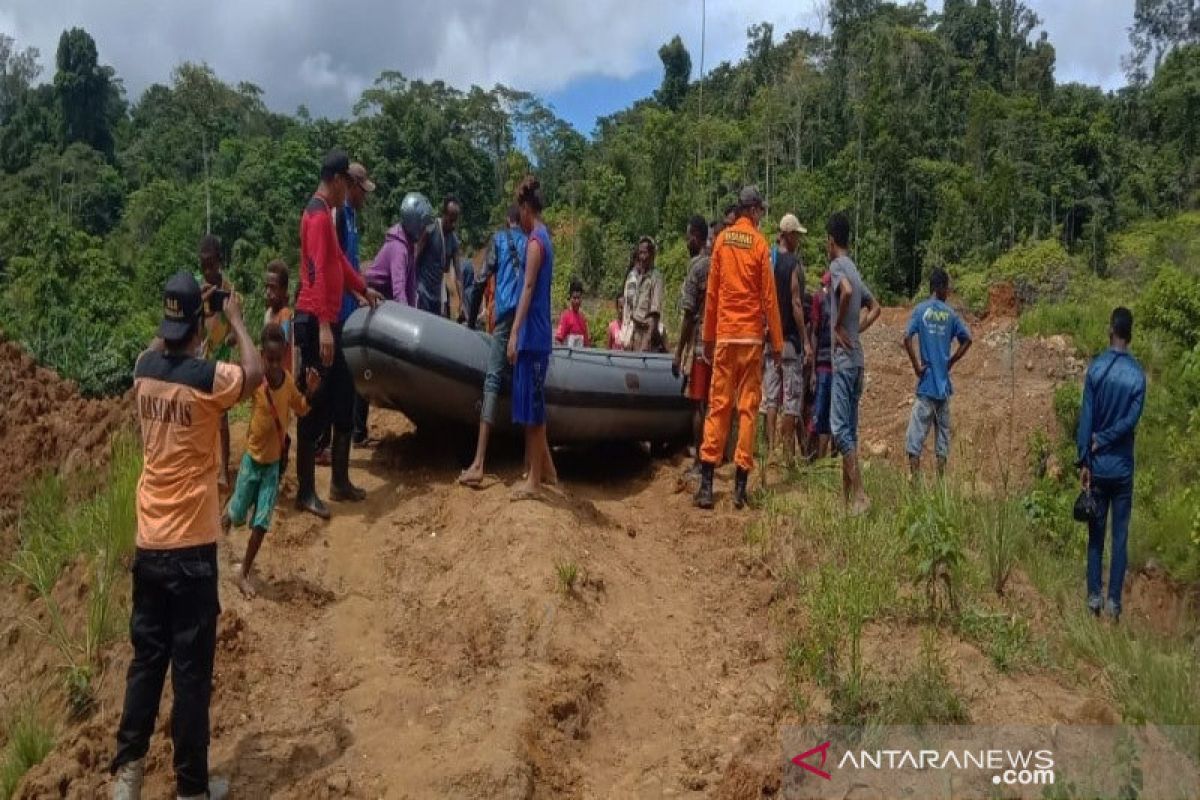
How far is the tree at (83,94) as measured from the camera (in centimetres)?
5406

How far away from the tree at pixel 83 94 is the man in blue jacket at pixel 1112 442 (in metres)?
55.3

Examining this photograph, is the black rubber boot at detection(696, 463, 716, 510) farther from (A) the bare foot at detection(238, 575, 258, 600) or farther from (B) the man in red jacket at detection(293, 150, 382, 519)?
(A) the bare foot at detection(238, 575, 258, 600)

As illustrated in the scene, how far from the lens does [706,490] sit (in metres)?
6.38

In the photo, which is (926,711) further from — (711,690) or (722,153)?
(722,153)

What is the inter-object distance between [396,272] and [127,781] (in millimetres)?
4229

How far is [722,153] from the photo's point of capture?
36.8 m

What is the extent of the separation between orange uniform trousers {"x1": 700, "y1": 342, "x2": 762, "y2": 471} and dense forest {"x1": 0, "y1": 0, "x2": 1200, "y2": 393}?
1673 centimetres

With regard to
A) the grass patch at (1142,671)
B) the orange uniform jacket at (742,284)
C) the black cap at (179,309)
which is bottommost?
the grass patch at (1142,671)

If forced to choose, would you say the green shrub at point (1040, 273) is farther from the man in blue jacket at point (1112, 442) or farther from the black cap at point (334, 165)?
the black cap at point (334, 165)

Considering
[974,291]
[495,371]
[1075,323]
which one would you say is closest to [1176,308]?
[1075,323]

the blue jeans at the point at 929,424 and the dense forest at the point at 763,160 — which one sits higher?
the dense forest at the point at 763,160

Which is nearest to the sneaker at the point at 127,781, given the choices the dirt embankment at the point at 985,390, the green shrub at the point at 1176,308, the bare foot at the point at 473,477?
the bare foot at the point at 473,477

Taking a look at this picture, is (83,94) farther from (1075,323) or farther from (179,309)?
(179,309)

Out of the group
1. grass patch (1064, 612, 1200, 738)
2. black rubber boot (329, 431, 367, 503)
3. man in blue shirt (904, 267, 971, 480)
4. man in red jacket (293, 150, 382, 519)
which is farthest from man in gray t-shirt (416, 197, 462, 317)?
grass patch (1064, 612, 1200, 738)
